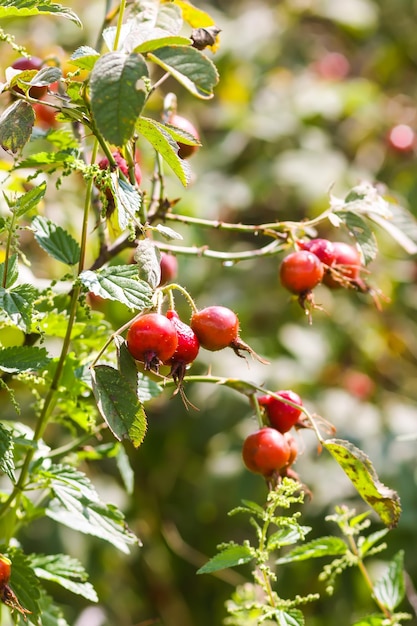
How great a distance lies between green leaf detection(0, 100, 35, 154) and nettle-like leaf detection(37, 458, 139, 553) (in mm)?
403

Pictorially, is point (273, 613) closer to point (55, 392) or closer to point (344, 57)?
point (55, 392)

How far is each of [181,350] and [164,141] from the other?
9.6 inches

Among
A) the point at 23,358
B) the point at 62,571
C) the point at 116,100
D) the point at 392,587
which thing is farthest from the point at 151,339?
the point at 392,587

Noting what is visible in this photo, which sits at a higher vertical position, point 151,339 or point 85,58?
point 85,58

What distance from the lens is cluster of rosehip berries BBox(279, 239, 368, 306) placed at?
1.17m

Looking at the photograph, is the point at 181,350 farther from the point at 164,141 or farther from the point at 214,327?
the point at 164,141

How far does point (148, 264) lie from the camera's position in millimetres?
912

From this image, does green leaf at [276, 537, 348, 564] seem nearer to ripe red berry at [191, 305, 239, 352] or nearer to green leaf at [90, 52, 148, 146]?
ripe red berry at [191, 305, 239, 352]

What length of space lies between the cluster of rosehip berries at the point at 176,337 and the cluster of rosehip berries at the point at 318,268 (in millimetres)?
142

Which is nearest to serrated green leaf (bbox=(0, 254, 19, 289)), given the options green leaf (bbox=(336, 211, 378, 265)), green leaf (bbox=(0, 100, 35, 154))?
green leaf (bbox=(0, 100, 35, 154))

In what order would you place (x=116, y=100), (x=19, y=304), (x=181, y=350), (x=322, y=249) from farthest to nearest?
(x=322, y=249), (x=181, y=350), (x=19, y=304), (x=116, y=100)

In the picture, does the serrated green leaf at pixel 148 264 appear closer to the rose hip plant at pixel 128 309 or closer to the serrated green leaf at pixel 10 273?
the rose hip plant at pixel 128 309

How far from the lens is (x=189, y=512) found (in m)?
2.76

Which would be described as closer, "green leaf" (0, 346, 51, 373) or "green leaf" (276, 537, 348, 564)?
"green leaf" (0, 346, 51, 373)
